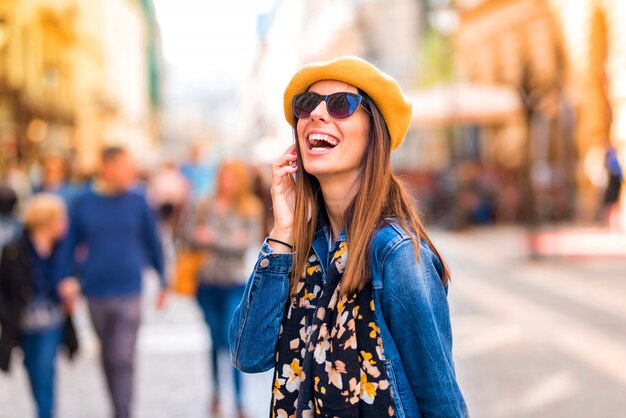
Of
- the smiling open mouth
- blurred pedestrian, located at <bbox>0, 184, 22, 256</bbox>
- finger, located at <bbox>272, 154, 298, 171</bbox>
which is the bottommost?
blurred pedestrian, located at <bbox>0, 184, 22, 256</bbox>

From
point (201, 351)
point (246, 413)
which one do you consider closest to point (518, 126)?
point (201, 351)

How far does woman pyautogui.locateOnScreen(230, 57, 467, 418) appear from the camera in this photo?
6.73ft

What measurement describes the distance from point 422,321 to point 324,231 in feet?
1.48

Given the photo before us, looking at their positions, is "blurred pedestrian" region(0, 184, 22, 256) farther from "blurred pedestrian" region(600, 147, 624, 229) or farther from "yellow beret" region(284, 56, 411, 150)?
"yellow beret" region(284, 56, 411, 150)

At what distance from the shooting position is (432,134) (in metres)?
37.7

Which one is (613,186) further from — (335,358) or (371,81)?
(335,358)

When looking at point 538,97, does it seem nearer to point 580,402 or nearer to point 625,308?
point 625,308

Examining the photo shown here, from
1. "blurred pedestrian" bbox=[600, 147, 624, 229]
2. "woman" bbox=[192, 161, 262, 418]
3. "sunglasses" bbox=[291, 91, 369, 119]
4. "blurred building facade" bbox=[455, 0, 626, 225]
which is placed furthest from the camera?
"blurred building facade" bbox=[455, 0, 626, 225]

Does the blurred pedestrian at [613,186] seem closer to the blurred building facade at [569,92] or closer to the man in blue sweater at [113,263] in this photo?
the blurred building facade at [569,92]

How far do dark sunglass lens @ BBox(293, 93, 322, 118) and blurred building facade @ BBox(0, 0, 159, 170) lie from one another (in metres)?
19.0

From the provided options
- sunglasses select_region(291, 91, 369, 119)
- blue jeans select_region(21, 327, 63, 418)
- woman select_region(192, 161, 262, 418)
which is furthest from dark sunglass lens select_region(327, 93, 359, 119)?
woman select_region(192, 161, 262, 418)

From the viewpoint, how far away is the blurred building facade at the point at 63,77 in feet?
69.3

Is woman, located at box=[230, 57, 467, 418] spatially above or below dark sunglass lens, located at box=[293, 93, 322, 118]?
below

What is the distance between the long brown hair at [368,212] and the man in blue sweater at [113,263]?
3121mm
